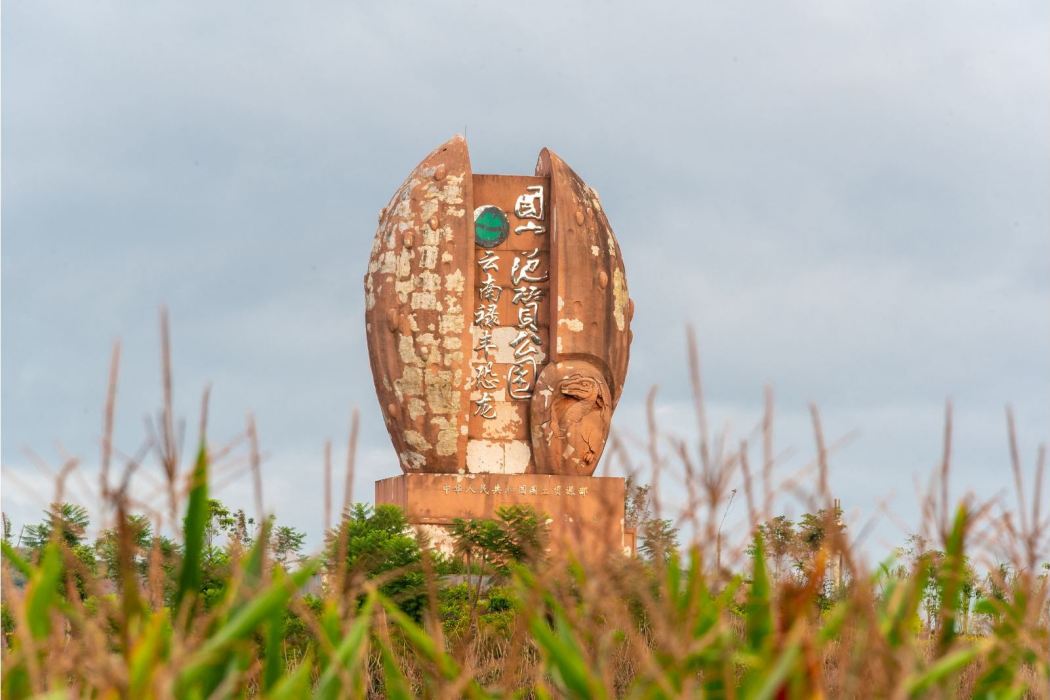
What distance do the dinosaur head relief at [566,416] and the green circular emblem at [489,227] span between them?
946mm

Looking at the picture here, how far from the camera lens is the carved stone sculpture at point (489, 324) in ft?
28.6

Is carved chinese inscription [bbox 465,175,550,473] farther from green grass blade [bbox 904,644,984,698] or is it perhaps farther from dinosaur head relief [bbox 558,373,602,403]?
green grass blade [bbox 904,644,984,698]

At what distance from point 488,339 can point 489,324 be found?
102 millimetres

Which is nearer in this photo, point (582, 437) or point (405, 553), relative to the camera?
point (405, 553)

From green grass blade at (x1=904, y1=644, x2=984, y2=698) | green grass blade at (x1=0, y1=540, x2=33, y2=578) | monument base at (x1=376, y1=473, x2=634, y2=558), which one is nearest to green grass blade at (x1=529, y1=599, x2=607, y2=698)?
green grass blade at (x1=904, y1=644, x2=984, y2=698)

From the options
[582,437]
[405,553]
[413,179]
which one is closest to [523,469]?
[582,437]

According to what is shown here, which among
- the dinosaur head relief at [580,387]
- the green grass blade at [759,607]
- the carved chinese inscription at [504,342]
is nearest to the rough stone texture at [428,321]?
the carved chinese inscription at [504,342]

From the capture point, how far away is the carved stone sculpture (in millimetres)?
8711

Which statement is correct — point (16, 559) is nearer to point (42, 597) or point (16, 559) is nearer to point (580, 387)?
point (42, 597)

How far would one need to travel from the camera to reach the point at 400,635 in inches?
199

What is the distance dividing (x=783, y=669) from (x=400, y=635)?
3.75 metres

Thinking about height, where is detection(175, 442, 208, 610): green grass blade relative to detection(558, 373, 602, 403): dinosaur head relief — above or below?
below

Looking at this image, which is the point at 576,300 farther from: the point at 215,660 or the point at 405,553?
the point at 215,660

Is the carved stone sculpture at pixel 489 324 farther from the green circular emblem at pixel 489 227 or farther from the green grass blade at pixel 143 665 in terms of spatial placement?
the green grass blade at pixel 143 665
